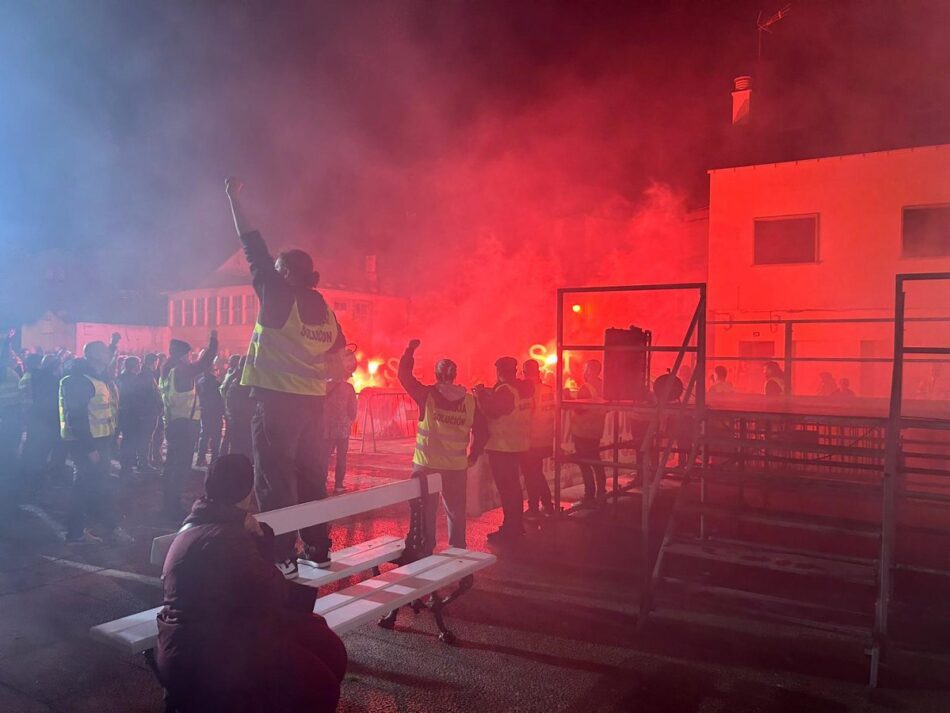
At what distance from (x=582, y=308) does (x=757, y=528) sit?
22.4 metres

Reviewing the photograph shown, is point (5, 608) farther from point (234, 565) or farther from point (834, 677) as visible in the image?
point (834, 677)

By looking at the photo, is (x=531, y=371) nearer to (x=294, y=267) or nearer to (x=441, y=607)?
(x=441, y=607)

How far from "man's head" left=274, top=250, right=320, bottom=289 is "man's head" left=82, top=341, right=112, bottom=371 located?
12.7 feet

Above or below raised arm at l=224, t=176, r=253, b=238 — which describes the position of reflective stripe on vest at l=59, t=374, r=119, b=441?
below

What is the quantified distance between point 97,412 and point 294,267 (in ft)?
13.1

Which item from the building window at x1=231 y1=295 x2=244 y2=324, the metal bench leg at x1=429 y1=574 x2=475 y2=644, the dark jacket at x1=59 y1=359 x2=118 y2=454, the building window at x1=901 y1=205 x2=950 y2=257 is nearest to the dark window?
the building window at x1=901 y1=205 x2=950 y2=257

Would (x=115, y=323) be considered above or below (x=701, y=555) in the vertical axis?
above

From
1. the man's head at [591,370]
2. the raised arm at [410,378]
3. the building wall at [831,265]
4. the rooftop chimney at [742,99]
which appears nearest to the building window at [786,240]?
the building wall at [831,265]

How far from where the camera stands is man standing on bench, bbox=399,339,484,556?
5.73 m

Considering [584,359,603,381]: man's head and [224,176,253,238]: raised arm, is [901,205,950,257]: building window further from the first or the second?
[224,176,253,238]: raised arm

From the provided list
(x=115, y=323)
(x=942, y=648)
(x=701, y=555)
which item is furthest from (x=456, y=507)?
(x=115, y=323)

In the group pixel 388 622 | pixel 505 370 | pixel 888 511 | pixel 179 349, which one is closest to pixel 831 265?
pixel 505 370

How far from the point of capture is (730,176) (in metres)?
18.3

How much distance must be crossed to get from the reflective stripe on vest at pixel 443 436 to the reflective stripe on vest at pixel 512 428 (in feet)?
4.28
